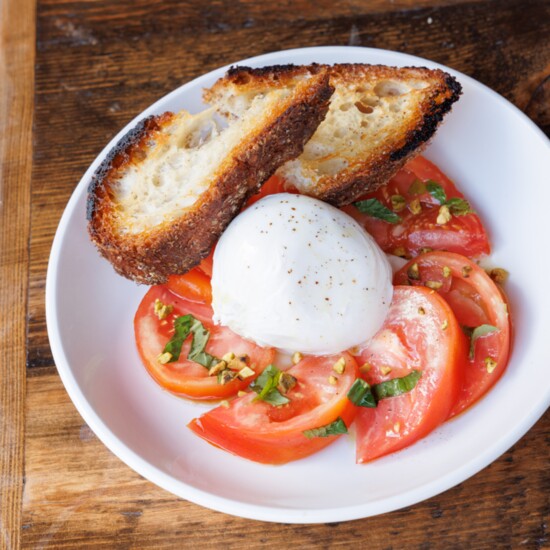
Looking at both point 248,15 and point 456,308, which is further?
point 248,15

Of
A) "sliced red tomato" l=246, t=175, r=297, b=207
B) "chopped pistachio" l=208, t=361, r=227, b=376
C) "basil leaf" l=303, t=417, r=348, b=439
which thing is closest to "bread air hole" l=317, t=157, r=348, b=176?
"sliced red tomato" l=246, t=175, r=297, b=207

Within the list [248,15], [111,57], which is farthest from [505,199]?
[111,57]

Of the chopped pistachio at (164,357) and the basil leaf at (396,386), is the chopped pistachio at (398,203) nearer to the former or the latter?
the basil leaf at (396,386)

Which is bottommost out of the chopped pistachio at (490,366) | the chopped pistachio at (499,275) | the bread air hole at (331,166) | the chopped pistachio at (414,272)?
the chopped pistachio at (490,366)

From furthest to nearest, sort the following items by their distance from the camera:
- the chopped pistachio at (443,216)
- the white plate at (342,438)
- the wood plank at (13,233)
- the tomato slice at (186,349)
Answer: the wood plank at (13,233), the chopped pistachio at (443,216), the tomato slice at (186,349), the white plate at (342,438)

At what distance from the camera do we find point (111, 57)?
2863mm

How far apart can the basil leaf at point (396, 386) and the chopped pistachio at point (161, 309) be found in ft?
2.24

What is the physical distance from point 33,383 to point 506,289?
1614 millimetres

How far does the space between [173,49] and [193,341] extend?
1.30 metres

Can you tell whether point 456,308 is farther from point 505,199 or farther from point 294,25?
point 294,25

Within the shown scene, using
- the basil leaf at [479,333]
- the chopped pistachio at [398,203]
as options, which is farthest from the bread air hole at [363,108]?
the basil leaf at [479,333]

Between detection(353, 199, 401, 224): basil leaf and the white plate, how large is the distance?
295 millimetres

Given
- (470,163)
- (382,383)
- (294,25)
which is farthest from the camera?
(294,25)

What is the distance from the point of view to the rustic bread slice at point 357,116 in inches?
86.1
